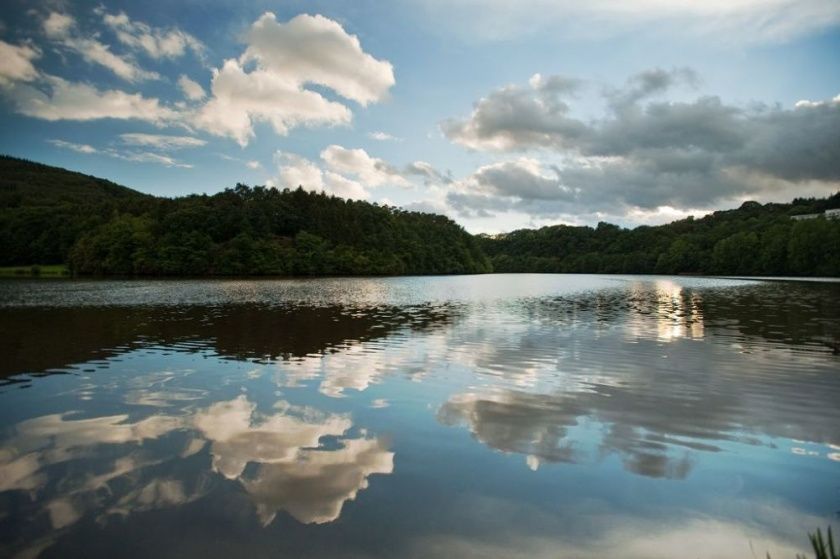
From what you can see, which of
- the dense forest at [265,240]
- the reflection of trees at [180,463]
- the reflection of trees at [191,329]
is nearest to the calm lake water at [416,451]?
the reflection of trees at [180,463]

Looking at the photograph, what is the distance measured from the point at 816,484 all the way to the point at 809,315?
29.3m

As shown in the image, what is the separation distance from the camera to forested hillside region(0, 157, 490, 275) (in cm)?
11519

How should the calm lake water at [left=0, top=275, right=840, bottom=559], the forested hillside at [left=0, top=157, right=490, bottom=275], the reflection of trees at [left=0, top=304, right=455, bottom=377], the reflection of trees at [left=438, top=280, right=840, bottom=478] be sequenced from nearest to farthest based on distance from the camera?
1. the calm lake water at [left=0, top=275, right=840, bottom=559]
2. the reflection of trees at [left=438, top=280, right=840, bottom=478]
3. the reflection of trees at [left=0, top=304, right=455, bottom=377]
4. the forested hillside at [left=0, top=157, right=490, bottom=275]

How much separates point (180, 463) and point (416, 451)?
11.6 ft

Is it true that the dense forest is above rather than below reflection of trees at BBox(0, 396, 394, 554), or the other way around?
above

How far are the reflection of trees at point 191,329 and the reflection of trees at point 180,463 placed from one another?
705 cm

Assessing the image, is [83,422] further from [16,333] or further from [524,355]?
[16,333]

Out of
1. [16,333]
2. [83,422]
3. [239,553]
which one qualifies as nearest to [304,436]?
[239,553]

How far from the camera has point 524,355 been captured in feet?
57.1

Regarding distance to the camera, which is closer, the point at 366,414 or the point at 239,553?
the point at 239,553

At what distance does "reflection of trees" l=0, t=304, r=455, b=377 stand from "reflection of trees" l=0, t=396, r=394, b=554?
7.05 m

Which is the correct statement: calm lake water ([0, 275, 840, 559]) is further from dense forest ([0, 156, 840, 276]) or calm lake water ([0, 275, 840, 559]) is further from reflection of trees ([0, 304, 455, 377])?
dense forest ([0, 156, 840, 276])

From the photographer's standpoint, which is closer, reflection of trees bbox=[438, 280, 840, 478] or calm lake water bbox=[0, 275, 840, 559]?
calm lake water bbox=[0, 275, 840, 559]

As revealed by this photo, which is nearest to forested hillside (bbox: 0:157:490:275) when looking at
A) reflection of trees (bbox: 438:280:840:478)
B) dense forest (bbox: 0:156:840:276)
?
dense forest (bbox: 0:156:840:276)
